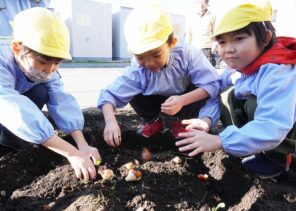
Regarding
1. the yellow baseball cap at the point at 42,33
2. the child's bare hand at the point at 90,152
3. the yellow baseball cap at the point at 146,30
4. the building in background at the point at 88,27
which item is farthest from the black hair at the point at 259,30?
the building in background at the point at 88,27

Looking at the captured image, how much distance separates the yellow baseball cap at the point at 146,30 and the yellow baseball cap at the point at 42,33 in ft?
1.22

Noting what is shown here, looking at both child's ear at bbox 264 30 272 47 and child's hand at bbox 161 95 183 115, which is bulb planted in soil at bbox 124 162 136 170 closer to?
child's hand at bbox 161 95 183 115

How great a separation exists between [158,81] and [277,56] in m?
0.82

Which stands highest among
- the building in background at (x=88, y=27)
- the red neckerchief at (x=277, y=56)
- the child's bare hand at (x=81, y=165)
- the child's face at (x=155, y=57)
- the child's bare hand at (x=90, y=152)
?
the red neckerchief at (x=277, y=56)

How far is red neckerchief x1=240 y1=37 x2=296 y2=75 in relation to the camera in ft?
4.85

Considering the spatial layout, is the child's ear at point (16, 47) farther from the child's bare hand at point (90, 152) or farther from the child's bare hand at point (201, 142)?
the child's bare hand at point (201, 142)

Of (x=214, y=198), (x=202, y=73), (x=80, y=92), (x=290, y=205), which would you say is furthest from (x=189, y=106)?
(x=80, y=92)

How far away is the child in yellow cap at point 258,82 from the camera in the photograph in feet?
4.67

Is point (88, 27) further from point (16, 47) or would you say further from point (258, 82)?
point (258, 82)

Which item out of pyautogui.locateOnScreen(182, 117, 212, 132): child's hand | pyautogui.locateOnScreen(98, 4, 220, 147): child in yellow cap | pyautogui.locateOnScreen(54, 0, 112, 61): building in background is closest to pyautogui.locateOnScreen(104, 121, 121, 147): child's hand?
pyautogui.locateOnScreen(98, 4, 220, 147): child in yellow cap

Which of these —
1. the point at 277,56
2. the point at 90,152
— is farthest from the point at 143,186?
the point at 277,56

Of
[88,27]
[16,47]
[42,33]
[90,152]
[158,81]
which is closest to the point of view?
[42,33]

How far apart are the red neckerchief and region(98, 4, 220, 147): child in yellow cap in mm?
443

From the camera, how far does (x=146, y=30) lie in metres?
1.67
